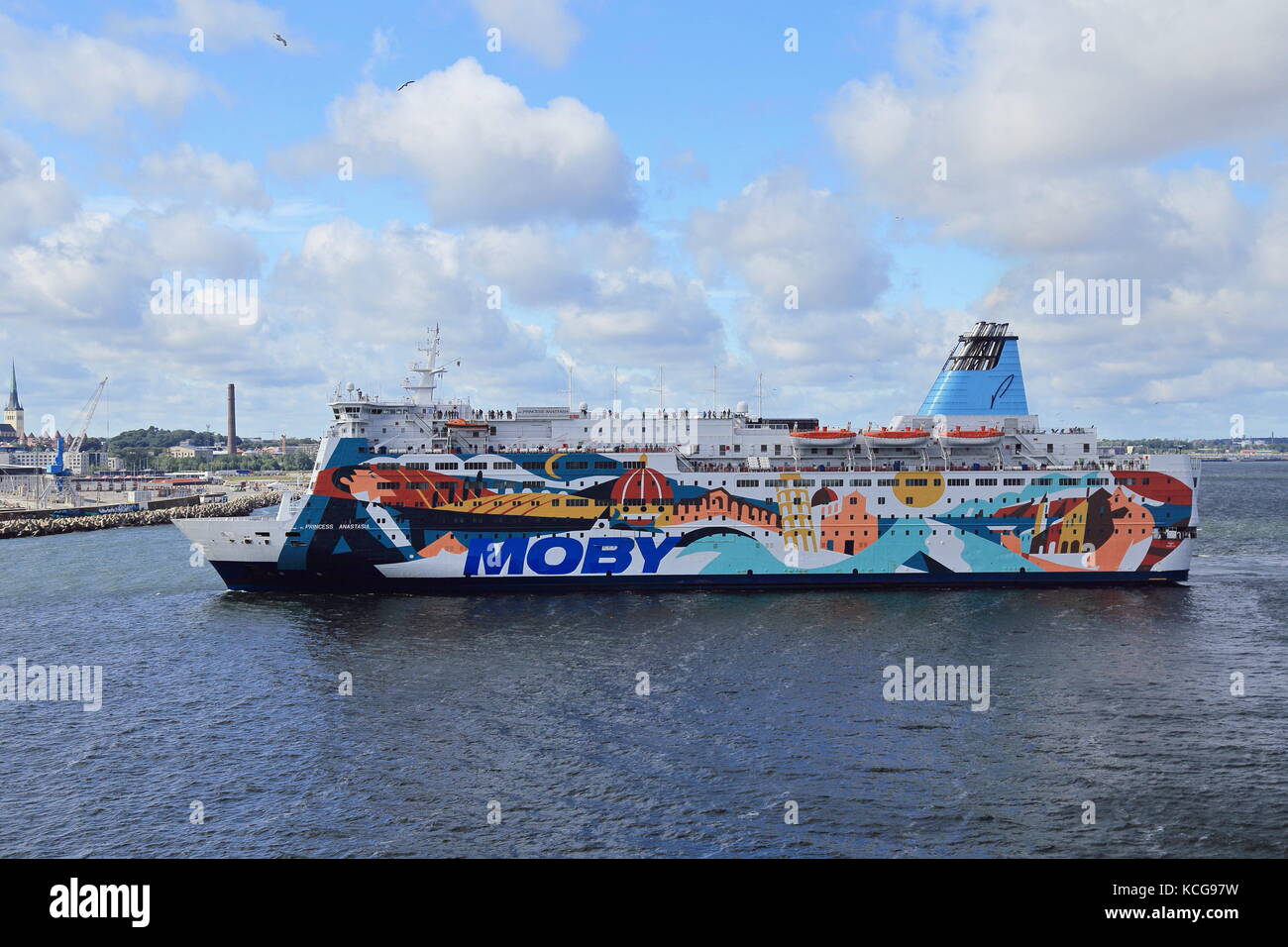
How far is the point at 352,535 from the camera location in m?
40.6

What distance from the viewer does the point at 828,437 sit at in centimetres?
4453

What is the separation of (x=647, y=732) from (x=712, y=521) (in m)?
19.7

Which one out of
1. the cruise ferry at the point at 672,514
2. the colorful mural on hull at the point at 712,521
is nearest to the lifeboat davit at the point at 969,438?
the cruise ferry at the point at 672,514

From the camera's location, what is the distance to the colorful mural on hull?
4097cm

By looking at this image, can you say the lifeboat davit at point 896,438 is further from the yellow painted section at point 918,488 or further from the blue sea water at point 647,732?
the blue sea water at point 647,732

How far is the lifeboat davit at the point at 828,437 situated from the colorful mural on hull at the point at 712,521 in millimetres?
2710

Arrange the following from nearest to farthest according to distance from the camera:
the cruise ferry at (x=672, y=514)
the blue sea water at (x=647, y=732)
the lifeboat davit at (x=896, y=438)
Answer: the blue sea water at (x=647, y=732), the cruise ferry at (x=672, y=514), the lifeboat davit at (x=896, y=438)

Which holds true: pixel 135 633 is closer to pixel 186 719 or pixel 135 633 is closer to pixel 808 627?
pixel 186 719

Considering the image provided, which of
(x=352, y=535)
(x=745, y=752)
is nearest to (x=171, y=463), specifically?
(x=352, y=535)

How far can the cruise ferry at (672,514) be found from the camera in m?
41.0

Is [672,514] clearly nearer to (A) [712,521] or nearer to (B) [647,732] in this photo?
(A) [712,521]

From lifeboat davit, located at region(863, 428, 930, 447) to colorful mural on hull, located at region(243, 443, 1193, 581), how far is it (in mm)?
2428

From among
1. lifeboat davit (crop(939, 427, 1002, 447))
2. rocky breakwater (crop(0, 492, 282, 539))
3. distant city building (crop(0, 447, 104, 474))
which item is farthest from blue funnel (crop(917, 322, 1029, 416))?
distant city building (crop(0, 447, 104, 474))

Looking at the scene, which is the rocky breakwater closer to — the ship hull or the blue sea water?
the ship hull
